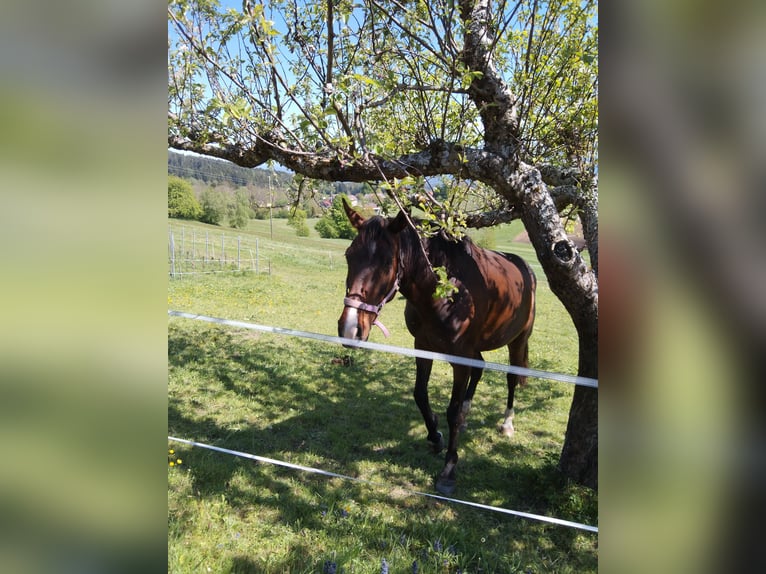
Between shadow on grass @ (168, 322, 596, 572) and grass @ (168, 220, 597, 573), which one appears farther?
shadow on grass @ (168, 322, 596, 572)

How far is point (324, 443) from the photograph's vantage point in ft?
12.1

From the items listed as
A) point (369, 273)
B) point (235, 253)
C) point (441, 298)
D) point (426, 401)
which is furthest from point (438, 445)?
point (235, 253)

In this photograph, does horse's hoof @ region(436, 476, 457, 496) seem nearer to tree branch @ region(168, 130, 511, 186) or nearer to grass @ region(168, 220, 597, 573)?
grass @ region(168, 220, 597, 573)

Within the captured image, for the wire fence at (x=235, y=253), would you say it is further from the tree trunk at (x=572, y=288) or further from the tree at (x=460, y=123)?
the tree trunk at (x=572, y=288)

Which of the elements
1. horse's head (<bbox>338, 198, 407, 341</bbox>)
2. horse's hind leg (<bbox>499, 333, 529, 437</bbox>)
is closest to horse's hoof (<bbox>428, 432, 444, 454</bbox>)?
horse's hind leg (<bbox>499, 333, 529, 437</bbox>)

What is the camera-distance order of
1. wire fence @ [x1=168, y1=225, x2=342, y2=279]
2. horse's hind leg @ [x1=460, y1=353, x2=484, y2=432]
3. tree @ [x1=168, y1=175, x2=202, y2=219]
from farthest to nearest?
tree @ [x1=168, y1=175, x2=202, y2=219] < wire fence @ [x1=168, y1=225, x2=342, y2=279] < horse's hind leg @ [x1=460, y1=353, x2=484, y2=432]

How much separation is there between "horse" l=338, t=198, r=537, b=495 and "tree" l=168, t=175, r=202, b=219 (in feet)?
50.9

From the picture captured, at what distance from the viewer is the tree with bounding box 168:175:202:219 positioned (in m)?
16.9

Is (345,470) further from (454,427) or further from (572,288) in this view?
(572,288)

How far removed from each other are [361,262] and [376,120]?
5.29 feet

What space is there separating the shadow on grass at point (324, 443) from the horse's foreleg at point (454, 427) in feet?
0.36
